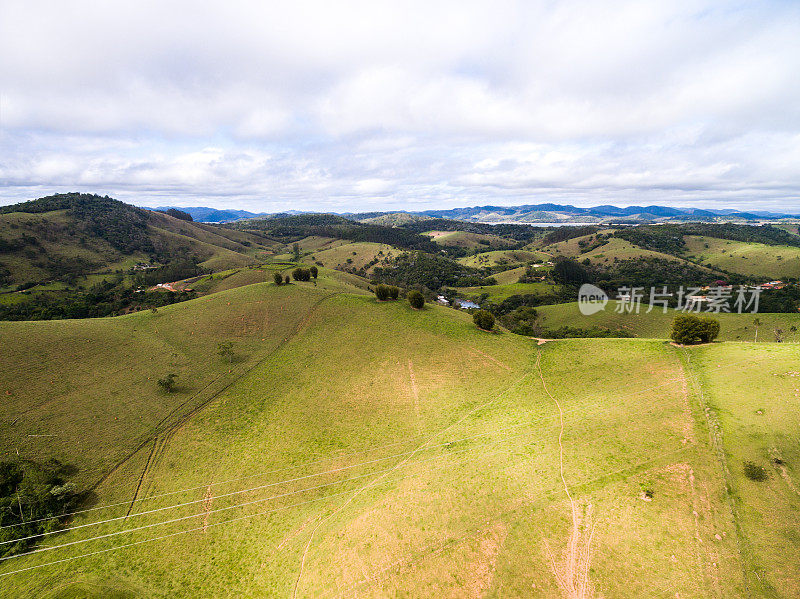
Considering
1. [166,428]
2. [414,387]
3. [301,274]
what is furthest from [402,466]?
[301,274]

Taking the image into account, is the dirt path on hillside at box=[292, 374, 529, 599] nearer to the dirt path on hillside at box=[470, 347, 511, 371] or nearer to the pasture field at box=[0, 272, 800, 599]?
the pasture field at box=[0, 272, 800, 599]

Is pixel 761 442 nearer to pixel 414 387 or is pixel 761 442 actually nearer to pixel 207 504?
pixel 414 387

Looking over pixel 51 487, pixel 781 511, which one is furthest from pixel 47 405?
pixel 781 511

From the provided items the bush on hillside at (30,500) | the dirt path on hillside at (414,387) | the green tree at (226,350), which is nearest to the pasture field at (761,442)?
the dirt path on hillside at (414,387)

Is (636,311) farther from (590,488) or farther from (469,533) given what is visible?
(469,533)

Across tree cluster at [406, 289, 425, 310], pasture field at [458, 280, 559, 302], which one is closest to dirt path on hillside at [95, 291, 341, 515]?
tree cluster at [406, 289, 425, 310]

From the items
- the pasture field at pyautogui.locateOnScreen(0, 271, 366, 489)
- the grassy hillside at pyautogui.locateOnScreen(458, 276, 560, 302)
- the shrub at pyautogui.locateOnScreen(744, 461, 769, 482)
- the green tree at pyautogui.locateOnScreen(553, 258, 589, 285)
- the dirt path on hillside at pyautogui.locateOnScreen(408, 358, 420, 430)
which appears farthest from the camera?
the green tree at pyautogui.locateOnScreen(553, 258, 589, 285)

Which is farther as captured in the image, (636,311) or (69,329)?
(636,311)
